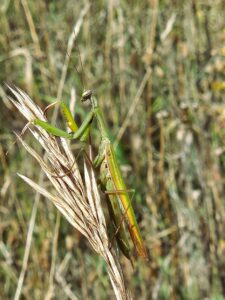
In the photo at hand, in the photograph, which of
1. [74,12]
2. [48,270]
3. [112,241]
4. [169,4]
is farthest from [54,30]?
[112,241]

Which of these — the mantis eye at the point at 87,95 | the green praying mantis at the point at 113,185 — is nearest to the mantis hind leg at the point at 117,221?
the green praying mantis at the point at 113,185

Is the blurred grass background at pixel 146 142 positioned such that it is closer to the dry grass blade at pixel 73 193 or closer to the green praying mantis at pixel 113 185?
the green praying mantis at pixel 113 185

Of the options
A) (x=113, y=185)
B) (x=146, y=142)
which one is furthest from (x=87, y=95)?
(x=146, y=142)

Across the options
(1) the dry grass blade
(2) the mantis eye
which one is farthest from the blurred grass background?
(1) the dry grass blade

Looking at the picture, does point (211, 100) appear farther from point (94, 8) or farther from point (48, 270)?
point (48, 270)

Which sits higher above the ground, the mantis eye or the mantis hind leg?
the mantis eye

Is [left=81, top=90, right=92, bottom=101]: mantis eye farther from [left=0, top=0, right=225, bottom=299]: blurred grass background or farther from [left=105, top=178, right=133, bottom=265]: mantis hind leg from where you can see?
[left=0, top=0, right=225, bottom=299]: blurred grass background
